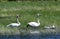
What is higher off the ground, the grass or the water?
the water

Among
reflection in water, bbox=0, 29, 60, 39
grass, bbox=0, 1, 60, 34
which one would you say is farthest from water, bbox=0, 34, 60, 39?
grass, bbox=0, 1, 60, 34

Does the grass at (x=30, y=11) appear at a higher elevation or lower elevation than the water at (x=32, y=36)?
lower

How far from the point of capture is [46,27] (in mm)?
22562

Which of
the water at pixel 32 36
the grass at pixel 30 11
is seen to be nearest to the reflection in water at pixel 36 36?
the water at pixel 32 36

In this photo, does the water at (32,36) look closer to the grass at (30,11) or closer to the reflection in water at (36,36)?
the reflection in water at (36,36)

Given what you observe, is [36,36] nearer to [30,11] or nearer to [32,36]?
[32,36]

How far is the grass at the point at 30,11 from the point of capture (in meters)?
24.4

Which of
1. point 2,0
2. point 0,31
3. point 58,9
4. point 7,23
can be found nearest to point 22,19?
point 7,23

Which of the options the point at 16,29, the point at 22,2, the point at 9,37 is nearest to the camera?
the point at 9,37

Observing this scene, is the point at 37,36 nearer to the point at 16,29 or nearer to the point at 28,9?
the point at 16,29

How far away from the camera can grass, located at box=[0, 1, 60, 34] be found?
24.4m

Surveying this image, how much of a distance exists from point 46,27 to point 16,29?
201 centimetres

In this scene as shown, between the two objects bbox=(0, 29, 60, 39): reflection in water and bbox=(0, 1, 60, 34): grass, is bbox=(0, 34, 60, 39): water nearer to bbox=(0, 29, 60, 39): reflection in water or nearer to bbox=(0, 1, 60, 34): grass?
bbox=(0, 29, 60, 39): reflection in water

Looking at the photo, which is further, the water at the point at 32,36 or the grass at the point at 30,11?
the grass at the point at 30,11
